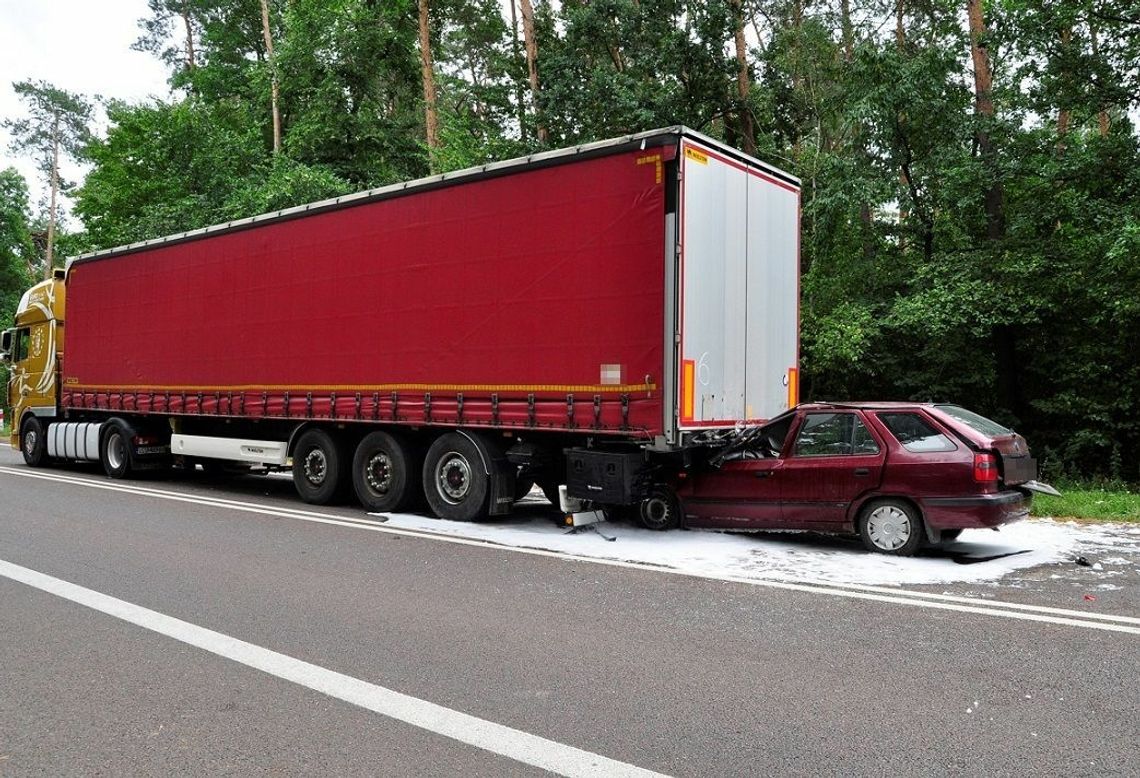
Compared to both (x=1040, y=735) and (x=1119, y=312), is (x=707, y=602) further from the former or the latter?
(x=1119, y=312)

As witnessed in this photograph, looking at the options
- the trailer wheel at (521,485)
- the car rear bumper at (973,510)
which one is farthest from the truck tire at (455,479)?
the car rear bumper at (973,510)

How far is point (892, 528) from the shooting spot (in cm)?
768

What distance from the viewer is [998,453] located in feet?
24.3

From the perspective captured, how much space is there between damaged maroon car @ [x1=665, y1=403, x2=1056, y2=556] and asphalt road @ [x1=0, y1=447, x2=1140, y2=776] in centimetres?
126

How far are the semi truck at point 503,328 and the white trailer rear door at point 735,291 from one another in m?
0.02

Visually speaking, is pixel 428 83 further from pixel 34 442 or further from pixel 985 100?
pixel 985 100

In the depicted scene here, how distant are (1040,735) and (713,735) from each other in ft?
4.78

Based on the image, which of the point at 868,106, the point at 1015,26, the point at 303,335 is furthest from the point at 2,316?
the point at 1015,26

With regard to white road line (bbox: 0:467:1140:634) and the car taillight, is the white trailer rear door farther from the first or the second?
the car taillight

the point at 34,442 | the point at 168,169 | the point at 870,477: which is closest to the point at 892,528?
the point at 870,477

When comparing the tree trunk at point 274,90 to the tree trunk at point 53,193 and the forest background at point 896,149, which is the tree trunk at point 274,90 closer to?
the forest background at point 896,149

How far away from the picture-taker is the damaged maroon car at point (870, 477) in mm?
7348

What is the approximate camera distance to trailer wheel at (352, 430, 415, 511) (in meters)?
10.4

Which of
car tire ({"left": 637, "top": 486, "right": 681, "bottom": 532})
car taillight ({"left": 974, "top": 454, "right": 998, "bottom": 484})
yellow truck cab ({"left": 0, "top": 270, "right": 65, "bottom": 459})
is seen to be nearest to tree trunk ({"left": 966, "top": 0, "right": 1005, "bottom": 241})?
car taillight ({"left": 974, "top": 454, "right": 998, "bottom": 484})
